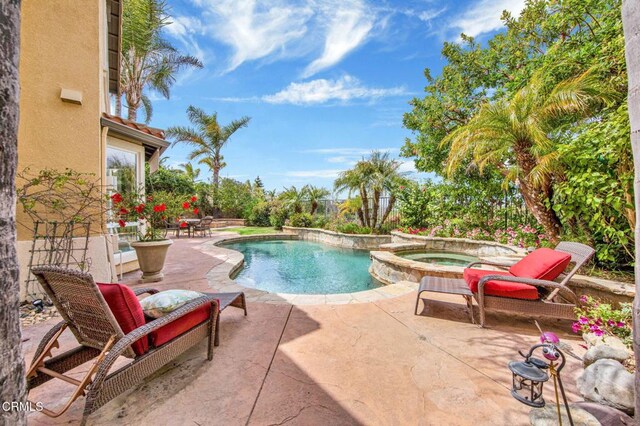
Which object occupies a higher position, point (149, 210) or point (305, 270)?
point (149, 210)

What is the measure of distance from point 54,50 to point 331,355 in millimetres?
6286

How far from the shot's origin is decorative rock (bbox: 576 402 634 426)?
168 cm

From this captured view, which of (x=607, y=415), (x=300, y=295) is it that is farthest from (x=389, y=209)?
(x=607, y=415)

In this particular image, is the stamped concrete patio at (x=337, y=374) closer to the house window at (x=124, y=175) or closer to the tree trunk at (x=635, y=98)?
the tree trunk at (x=635, y=98)

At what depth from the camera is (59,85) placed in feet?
14.3

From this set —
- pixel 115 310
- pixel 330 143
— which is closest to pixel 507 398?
pixel 115 310

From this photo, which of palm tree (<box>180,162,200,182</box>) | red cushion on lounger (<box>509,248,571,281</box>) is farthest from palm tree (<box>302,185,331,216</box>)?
red cushion on lounger (<box>509,248,571,281</box>)

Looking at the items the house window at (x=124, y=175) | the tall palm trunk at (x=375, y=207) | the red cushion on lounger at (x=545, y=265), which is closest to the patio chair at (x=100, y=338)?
the red cushion on lounger at (x=545, y=265)

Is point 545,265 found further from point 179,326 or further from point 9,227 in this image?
point 9,227

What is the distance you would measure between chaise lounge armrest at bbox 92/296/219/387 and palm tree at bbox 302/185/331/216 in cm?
1506

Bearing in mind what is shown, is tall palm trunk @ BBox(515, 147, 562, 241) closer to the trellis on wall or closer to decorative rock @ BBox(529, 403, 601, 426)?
decorative rock @ BBox(529, 403, 601, 426)

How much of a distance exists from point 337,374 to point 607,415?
6.07 ft

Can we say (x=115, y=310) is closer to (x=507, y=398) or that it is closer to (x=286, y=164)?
(x=507, y=398)

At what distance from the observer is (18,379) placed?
100 centimetres
